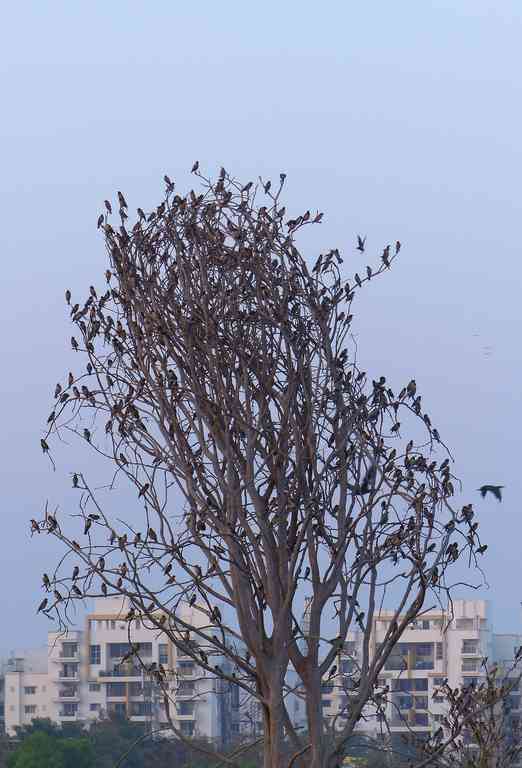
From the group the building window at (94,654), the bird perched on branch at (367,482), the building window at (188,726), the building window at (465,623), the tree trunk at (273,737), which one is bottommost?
the building window at (188,726)

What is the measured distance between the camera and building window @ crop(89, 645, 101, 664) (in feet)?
248

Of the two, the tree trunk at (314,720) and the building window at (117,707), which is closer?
the tree trunk at (314,720)

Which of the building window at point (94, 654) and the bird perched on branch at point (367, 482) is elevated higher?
the building window at point (94, 654)

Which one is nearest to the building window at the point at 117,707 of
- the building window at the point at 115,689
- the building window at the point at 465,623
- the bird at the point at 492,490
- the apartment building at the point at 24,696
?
the building window at the point at 115,689

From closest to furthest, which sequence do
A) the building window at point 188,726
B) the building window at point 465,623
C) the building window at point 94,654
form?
the building window at point 188,726 < the building window at point 465,623 < the building window at point 94,654

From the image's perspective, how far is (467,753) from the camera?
29.8 feet

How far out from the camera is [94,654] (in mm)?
76125

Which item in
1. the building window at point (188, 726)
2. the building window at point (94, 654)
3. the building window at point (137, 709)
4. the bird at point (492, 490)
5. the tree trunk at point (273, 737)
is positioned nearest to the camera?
the tree trunk at point (273, 737)

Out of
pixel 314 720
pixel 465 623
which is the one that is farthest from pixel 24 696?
pixel 314 720

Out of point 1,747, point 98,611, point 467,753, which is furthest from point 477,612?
point 467,753

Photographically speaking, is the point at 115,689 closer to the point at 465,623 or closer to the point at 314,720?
the point at 465,623

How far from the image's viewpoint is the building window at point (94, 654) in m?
75.5

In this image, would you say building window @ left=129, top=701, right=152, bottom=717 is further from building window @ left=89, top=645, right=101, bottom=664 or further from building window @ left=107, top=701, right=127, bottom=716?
building window @ left=89, top=645, right=101, bottom=664

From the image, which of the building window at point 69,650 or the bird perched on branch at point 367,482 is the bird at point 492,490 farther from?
the building window at point 69,650
